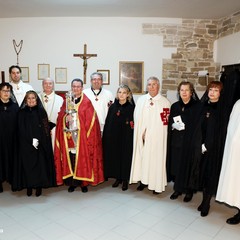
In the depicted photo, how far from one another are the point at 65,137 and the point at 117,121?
0.73m

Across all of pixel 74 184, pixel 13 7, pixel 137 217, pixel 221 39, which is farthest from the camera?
pixel 221 39

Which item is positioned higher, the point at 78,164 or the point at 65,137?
the point at 65,137

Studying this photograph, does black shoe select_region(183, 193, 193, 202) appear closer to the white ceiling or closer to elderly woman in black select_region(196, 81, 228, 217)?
elderly woman in black select_region(196, 81, 228, 217)

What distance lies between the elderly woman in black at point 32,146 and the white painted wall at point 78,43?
266cm

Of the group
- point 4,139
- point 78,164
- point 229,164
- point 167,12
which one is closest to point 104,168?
point 78,164

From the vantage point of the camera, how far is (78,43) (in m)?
5.62

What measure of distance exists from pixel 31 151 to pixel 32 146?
65mm

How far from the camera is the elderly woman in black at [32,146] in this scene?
315cm

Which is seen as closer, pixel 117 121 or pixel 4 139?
pixel 4 139

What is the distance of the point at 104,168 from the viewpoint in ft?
11.5

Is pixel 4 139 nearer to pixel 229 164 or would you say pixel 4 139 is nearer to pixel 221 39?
pixel 229 164

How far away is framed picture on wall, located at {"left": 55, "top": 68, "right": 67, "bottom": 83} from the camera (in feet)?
18.7

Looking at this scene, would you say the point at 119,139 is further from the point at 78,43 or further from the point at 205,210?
the point at 78,43

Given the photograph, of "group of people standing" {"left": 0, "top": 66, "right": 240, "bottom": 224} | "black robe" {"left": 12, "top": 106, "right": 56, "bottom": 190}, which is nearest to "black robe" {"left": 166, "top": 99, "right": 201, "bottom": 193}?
"group of people standing" {"left": 0, "top": 66, "right": 240, "bottom": 224}
